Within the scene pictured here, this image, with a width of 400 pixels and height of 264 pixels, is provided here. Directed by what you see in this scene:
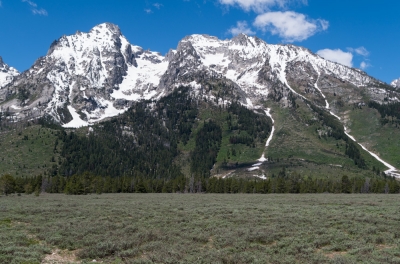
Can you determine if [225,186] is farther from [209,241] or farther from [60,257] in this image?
[60,257]

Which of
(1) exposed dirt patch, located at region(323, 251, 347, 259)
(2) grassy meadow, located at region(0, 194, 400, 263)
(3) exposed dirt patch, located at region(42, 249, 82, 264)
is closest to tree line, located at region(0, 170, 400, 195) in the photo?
(2) grassy meadow, located at region(0, 194, 400, 263)

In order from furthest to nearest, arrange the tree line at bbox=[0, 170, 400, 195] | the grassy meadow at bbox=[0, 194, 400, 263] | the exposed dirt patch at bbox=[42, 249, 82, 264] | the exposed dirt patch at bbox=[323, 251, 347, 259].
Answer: the tree line at bbox=[0, 170, 400, 195], the exposed dirt patch at bbox=[323, 251, 347, 259], the exposed dirt patch at bbox=[42, 249, 82, 264], the grassy meadow at bbox=[0, 194, 400, 263]

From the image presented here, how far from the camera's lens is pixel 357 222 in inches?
1136

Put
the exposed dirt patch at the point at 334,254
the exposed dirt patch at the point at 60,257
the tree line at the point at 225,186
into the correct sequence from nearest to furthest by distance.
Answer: the exposed dirt patch at the point at 60,257 → the exposed dirt patch at the point at 334,254 → the tree line at the point at 225,186

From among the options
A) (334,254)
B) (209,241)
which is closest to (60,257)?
(209,241)

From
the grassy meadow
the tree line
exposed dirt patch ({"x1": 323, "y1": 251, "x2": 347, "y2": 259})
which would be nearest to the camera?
the grassy meadow

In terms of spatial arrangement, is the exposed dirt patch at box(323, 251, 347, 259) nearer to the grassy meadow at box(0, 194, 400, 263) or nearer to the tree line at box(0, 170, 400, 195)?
the grassy meadow at box(0, 194, 400, 263)

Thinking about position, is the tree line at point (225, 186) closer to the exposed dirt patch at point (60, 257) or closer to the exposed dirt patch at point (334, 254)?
the exposed dirt patch at point (60, 257)

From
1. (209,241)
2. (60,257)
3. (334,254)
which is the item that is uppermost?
(334,254)

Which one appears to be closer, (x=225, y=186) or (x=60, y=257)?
(x=60, y=257)

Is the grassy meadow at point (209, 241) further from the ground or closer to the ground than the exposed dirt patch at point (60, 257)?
further from the ground

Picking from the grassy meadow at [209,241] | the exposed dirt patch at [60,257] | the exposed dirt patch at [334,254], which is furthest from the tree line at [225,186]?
the exposed dirt patch at [334,254]

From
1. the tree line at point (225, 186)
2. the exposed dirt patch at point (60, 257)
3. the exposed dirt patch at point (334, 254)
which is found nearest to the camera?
the exposed dirt patch at point (60, 257)

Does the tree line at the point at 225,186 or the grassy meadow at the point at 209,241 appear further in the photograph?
the tree line at the point at 225,186
